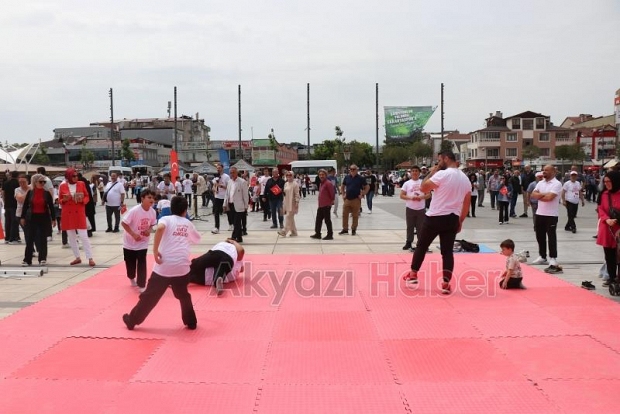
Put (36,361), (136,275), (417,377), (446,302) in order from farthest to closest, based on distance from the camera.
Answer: (136,275) < (446,302) < (36,361) < (417,377)

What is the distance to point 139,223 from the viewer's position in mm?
7289

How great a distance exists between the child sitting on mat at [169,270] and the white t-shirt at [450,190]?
3.26 metres

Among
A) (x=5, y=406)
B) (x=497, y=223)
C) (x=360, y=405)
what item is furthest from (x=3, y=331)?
(x=497, y=223)

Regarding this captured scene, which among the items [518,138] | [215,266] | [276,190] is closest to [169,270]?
[215,266]

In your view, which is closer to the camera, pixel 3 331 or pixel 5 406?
pixel 5 406

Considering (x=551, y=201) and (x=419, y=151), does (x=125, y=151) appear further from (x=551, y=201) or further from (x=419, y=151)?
(x=551, y=201)

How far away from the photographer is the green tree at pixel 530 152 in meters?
82.8

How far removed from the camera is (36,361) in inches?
191

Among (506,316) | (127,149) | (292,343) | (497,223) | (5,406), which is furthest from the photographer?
(127,149)

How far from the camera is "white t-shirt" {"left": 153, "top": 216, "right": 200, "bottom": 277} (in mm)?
5633

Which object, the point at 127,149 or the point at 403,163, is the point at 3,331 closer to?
the point at 127,149

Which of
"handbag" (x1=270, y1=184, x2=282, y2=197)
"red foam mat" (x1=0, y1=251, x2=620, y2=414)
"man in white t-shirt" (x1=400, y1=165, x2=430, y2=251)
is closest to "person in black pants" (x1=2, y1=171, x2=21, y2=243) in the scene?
"red foam mat" (x1=0, y1=251, x2=620, y2=414)

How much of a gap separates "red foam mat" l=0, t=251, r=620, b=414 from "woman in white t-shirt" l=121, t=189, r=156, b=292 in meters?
0.33

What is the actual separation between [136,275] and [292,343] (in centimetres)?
355
